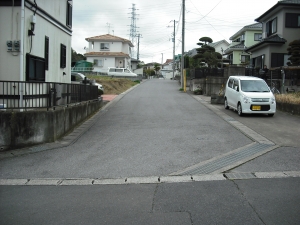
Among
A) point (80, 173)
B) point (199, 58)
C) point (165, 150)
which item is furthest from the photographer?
point (199, 58)

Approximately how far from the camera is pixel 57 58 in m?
13.5

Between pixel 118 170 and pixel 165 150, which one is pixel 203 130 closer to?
pixel 165 150

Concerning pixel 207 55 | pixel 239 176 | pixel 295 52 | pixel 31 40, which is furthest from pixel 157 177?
pixel 207 55

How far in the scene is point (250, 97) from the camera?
13977mm

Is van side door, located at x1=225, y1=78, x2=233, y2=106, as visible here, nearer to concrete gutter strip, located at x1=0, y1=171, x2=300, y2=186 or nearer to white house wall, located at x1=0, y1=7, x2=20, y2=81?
concrete gutter strip, located at x1=0, y1=171, x2=300, y2=186

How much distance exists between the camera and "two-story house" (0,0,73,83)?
9.64 m

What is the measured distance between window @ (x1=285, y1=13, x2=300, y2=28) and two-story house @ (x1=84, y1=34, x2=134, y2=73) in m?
29.7

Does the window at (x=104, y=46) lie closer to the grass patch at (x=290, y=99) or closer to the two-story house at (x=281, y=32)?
the two-story house at (x=281, y=32)

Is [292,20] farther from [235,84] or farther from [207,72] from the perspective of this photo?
[235,84]

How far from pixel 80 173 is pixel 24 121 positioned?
2.84m

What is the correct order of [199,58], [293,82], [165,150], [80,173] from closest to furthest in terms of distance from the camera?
[80,173]
[165,150]
[293,82]
[199,58]

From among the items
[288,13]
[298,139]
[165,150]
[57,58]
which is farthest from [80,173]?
[288,13]

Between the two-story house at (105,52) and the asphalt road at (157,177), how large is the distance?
133 ft

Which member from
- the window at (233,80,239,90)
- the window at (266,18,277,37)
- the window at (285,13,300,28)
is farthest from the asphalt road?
the window at (266,18,277,37)
